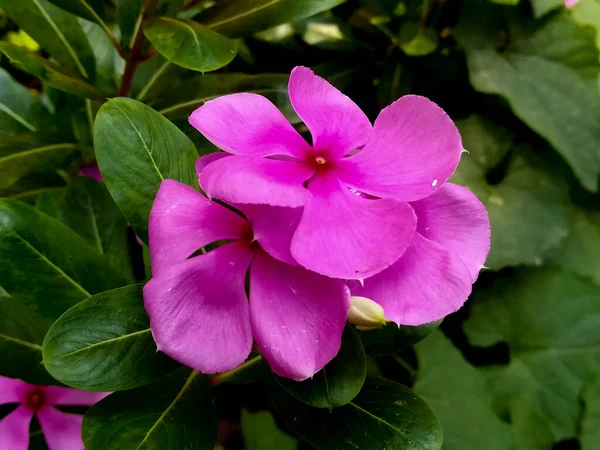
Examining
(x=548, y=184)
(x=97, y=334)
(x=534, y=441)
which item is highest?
(x=97, y=334)

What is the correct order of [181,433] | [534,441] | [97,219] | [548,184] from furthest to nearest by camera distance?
1. [548,184]
2. [534,441]
3. [97,219]
4. [181,433]

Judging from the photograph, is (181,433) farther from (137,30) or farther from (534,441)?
(534,441)

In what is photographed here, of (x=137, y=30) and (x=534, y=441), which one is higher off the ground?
(x=137, y=30)

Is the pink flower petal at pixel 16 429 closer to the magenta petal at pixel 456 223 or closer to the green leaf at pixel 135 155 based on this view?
the green leaf at pixel 135 155

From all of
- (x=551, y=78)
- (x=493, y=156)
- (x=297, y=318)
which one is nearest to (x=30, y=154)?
(x=297, y=318)

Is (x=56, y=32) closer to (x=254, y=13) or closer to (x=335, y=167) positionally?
(x=254, y=13)

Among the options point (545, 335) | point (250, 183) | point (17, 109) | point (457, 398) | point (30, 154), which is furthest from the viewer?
point (545, 335)

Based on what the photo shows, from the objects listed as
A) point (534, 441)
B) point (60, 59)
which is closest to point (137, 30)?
point (60, 59)
